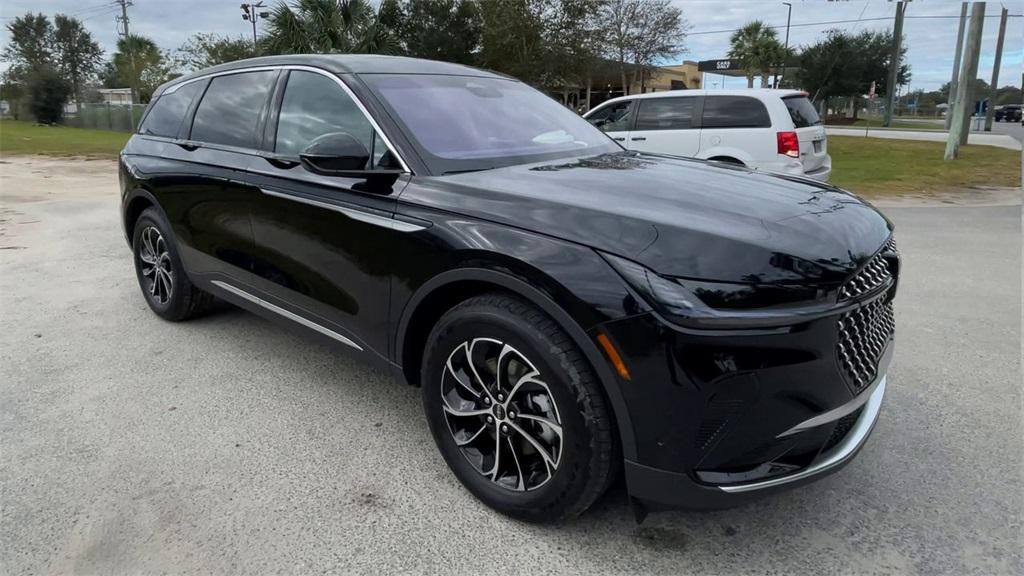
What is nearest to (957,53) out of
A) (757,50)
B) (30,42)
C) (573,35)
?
(573,35)


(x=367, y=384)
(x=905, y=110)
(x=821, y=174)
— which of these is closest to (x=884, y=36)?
(x=905, y=110)

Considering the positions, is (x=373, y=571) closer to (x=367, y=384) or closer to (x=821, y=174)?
(x=367, y=384)

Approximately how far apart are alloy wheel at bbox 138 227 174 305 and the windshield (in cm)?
238

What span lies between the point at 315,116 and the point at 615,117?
7900mm

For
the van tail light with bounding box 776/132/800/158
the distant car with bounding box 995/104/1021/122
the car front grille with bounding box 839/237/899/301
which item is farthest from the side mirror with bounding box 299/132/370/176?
the distant car with bounding box 995/104/1021/122

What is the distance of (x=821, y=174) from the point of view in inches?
364

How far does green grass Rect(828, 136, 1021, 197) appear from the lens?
1298cm

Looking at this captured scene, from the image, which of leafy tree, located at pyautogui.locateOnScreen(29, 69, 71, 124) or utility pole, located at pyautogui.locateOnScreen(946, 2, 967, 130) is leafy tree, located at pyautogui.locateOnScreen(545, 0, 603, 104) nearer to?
utility pole, located at pyautogui.locateOnScreen(946, 2, 967, 130)

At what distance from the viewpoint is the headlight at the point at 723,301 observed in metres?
2.01

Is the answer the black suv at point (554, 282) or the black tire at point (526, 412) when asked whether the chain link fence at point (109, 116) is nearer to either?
the black suv at point (554, 282)

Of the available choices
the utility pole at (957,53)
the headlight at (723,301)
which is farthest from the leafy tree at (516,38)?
the headlight at (723,301)

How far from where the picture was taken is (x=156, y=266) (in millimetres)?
4820

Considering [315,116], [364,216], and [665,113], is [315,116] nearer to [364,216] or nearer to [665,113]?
[364,216]

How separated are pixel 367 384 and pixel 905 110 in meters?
87.7
